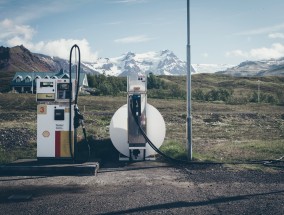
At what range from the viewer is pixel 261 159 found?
11547 mm

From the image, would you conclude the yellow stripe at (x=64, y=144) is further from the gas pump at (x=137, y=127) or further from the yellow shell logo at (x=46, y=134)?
the gas pump at (x=137, y=127)

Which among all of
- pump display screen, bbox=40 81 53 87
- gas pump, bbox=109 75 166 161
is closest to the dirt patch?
pump display screen, bbox=40 81 53 87

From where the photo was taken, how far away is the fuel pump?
1026cm

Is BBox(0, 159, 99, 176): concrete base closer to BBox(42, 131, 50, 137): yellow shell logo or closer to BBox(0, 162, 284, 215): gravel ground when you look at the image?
BBox(0, 162, 284, 215): gravel ground

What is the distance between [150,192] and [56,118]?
13.1 ft

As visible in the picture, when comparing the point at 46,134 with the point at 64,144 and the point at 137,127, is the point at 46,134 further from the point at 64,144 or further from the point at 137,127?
the point at 137,127

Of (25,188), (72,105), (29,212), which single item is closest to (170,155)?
(72,105)

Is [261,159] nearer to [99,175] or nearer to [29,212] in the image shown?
[99,175]

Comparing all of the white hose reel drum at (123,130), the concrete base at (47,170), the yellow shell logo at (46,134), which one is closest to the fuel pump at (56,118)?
the yellow shell logo at (46,134)

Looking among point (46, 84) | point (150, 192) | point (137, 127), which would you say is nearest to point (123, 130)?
point (137, 127)

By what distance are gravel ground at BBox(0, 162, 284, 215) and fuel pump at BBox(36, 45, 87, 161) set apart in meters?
1.28

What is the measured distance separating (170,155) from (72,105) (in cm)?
372

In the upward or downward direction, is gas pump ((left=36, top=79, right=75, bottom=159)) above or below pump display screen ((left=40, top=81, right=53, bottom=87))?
below

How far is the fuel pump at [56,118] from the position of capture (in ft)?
33.7
